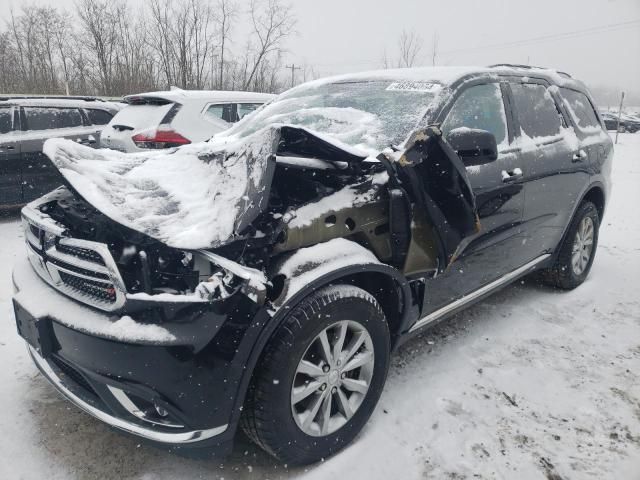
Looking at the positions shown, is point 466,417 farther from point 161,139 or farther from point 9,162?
point 9,162

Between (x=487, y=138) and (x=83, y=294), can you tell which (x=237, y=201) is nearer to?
(x=83, y=294)

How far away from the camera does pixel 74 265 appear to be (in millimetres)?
1960

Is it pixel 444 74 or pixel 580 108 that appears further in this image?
pixel 580 108

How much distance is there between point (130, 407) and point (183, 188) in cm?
104

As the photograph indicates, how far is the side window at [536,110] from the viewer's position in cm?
331

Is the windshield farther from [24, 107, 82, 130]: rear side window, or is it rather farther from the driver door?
[24, 107, 82, 130]: rear side window

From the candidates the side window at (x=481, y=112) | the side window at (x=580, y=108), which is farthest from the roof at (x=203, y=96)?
the side window at (x=481, y=112)

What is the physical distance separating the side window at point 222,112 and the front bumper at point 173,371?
4.97m

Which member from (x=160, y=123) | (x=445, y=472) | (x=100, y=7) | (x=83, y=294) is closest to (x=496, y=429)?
(x=445, y=472)

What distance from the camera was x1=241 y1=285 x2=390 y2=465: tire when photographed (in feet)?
6.03

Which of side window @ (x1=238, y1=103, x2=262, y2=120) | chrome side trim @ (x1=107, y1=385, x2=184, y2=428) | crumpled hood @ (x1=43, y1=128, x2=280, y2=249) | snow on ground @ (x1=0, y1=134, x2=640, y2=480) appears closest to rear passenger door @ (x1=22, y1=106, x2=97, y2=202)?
side window @ (x1=238, y1=103, x2=262, y2=120)

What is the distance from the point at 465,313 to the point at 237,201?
250 centimetres

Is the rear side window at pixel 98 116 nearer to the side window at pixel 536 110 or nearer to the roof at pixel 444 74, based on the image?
the roof at pixel 444 74

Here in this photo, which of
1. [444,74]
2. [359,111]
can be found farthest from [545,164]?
[359,111]
